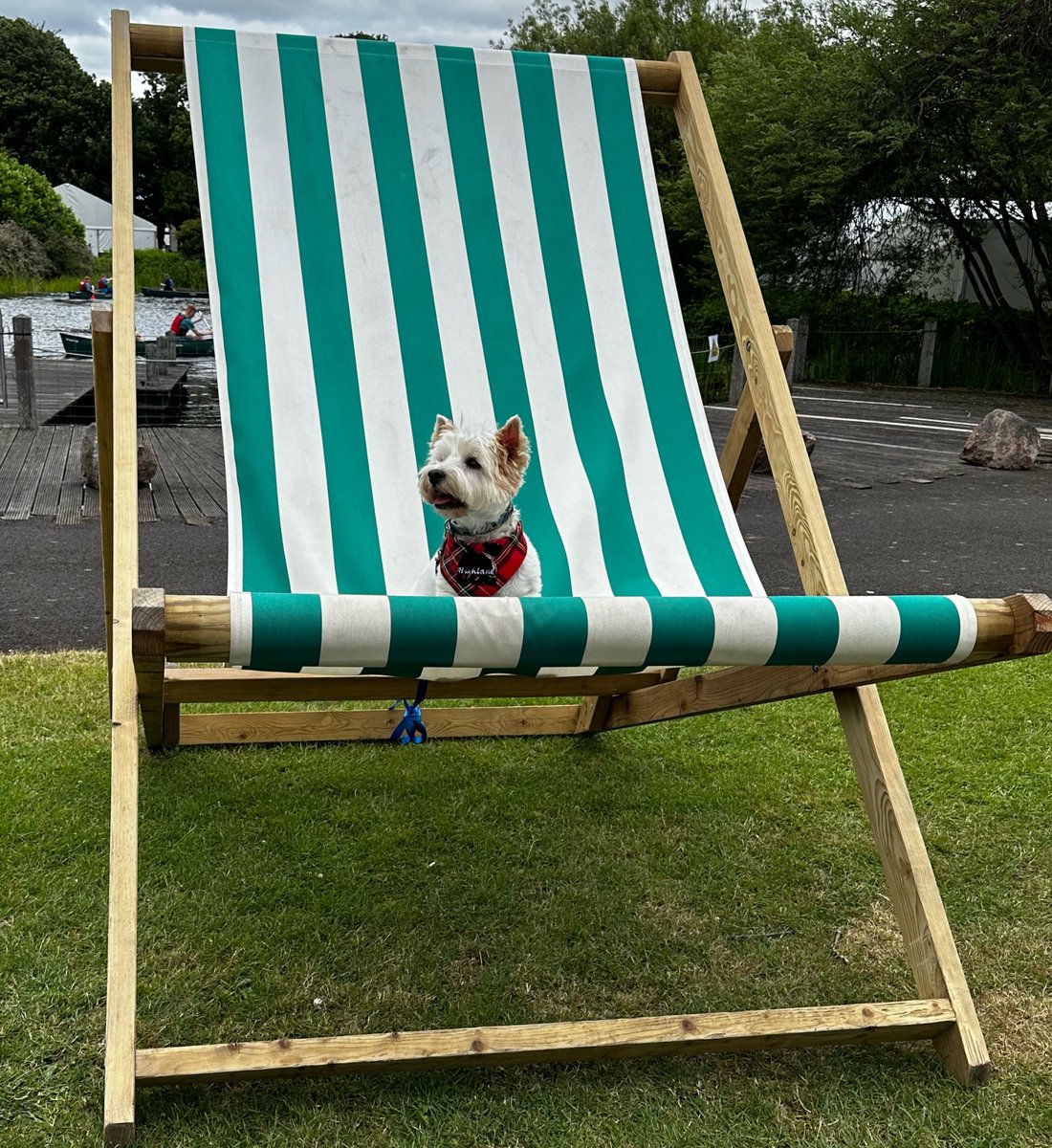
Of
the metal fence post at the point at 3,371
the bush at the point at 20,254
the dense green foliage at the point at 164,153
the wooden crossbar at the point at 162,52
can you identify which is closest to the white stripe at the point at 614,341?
the wooden crossbar at the point at 162,52

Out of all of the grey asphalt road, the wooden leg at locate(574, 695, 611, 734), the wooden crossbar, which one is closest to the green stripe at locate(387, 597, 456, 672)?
the wooden leg at locate(574, 695, 611, 734)

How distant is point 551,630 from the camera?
4.84ft

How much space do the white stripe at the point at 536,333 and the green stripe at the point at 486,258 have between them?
17 mm

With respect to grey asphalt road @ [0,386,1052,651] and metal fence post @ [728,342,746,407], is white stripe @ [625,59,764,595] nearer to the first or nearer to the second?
grey asphalt road @ [0,386,1052,651]

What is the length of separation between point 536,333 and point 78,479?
4.93m

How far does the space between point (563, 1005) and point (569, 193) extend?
75.4 inches

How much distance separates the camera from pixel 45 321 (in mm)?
19109

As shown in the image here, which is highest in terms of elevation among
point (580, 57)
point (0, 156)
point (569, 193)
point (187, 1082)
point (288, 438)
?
point (0, 156)

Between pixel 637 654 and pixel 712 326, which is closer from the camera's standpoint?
pixel 637 654

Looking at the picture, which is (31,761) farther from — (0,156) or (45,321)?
(0,156)

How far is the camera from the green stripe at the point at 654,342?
7.81 ft

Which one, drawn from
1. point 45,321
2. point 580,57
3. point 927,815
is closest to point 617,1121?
point 927,815

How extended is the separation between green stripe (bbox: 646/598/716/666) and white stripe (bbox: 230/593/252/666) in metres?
0.54

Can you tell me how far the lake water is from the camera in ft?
33.7
